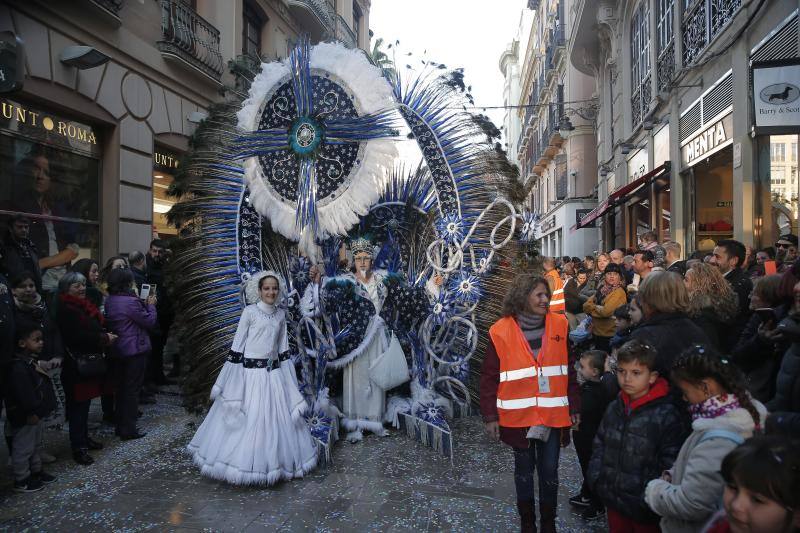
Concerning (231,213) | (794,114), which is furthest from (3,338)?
(794,114)

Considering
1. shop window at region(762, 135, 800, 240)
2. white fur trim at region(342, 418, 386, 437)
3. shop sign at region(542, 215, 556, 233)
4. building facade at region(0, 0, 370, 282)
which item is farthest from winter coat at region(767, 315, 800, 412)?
shop sign at region(542, 215, 556, 233)

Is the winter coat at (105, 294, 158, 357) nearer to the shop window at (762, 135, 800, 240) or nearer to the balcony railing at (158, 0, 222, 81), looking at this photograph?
the balcony railing at (158, 0, 222, 81)

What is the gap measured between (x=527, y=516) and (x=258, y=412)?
203cm

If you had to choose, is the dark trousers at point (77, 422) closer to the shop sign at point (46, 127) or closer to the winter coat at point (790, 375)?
the shop sign at point (46, 127)

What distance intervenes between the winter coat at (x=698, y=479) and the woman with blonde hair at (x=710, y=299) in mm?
1415

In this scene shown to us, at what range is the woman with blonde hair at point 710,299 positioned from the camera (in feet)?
11.7

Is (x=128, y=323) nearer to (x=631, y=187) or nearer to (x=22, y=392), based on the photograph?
(x=22, y=392)

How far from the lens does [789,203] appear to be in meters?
7.35

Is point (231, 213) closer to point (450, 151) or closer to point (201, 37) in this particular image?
point (450, 151)

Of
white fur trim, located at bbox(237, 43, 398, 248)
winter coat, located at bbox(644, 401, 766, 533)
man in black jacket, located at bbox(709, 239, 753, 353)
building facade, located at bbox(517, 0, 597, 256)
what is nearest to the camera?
winter coat, located at bbox(644, 401, 766, 533)

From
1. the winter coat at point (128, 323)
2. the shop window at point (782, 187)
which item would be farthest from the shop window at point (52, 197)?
the shop window at point (782, 187)

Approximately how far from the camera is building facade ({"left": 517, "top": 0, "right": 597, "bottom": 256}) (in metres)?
22.9

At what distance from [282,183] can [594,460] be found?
378cm

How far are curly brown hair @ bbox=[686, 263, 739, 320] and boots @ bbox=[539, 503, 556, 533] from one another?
1.47 m
